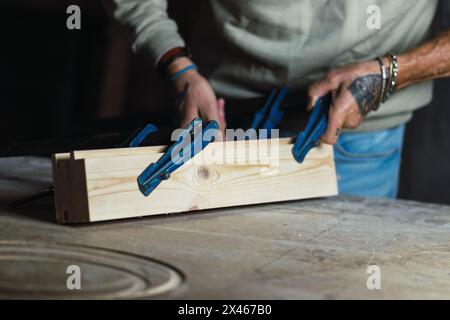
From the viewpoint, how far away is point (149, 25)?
1.96 meters

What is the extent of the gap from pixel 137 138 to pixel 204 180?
0.56ft

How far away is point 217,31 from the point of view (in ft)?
6.46

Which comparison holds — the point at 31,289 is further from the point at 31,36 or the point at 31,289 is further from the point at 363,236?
the point at 31,36

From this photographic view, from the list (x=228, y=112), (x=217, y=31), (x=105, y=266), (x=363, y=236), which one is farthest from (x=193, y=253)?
(x=217, y=31)

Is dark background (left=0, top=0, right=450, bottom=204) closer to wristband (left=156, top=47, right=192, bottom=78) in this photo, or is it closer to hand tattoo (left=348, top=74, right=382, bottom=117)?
wristband (left=156, top=47, right=192, bottom=78)

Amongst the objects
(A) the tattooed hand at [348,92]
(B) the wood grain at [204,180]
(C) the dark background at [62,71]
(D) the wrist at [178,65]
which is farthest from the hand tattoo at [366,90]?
(C) the dark background at [62,71]

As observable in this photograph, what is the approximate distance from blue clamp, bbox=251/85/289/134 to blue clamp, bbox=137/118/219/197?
11.2 inches

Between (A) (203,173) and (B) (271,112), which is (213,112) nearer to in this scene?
(B) (271,112)

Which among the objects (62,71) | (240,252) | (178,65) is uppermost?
(62,71)

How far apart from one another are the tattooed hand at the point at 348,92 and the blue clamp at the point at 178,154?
12.6 inches

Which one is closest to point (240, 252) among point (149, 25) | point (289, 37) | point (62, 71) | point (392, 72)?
point (392, 72)

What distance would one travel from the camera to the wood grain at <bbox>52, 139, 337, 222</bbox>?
1291 mm

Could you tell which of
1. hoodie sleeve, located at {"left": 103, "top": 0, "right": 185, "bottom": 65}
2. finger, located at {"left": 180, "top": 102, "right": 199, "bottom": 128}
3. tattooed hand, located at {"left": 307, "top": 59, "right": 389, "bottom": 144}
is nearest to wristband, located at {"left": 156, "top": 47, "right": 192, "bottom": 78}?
hoodie sleeve, located at {"left": 103, "top": 0, "right": 185, "bottom": 65}

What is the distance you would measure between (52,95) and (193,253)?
2.95 m
